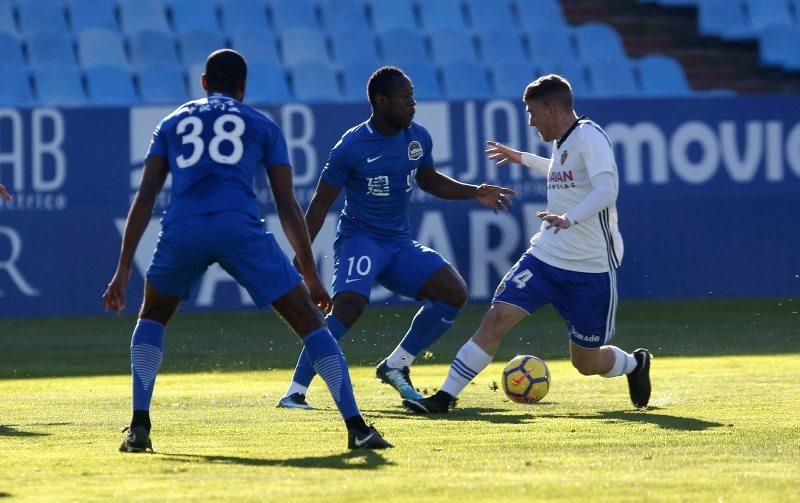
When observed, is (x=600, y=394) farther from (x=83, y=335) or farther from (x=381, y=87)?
(x=83, y=335)

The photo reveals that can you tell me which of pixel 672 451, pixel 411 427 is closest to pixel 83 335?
pixel 411 427

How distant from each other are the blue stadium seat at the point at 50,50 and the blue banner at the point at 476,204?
98.8 inches

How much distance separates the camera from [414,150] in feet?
30.8

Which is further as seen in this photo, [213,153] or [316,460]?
[213,153]

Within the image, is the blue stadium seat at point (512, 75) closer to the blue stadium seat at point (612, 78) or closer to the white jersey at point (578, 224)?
the blue stadium seat at point (612, 78)

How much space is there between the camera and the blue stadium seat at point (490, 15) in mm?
20516

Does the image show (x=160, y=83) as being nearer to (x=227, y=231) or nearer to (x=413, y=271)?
(x=413, y=271)

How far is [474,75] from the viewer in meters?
19.3

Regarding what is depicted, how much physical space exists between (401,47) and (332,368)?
13124 mm

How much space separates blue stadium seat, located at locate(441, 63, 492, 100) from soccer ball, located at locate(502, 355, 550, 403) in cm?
1039

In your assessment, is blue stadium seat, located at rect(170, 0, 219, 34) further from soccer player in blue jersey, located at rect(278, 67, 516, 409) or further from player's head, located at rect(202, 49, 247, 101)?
player's head, located at rect(202, 49, 247, 101)

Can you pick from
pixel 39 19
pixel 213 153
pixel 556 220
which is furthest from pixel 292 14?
pixel 213 153

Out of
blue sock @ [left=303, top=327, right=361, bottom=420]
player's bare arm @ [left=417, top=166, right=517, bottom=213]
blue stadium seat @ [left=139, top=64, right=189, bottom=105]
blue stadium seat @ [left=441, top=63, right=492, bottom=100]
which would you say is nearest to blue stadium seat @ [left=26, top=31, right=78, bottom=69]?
blue stadium seat @ [left=139, top=64, right=189, bottom=105]

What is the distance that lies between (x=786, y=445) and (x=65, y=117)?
10.8m
